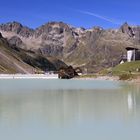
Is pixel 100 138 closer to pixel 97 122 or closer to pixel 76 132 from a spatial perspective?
pixel 76 132

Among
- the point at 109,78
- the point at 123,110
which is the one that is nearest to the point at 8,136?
the point at 123,110

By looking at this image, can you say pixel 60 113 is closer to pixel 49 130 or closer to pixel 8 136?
pixel 49 130

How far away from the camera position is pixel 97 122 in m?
32.2

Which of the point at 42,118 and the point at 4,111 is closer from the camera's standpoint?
the point at 42,118

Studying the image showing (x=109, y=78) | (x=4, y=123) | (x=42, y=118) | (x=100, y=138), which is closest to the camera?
(x=100, y=138)

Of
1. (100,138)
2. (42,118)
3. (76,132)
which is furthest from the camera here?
(42,118)

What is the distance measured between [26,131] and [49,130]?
176cm

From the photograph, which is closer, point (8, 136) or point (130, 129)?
point (8, 136)

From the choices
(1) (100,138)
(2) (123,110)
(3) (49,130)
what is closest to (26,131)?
(3) (49,130)

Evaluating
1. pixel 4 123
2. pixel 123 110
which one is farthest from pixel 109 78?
pixel 4 123

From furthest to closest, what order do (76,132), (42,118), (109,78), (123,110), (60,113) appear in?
(109,78), (123,110), (60,113), (42,118), (76,132)

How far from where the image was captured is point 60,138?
25812 millimetres

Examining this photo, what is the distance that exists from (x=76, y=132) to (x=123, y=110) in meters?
14.4

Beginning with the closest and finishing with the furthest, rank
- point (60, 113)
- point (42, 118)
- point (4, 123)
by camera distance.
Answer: point (4, 123)
point (42, 118)
point (60, 113)
